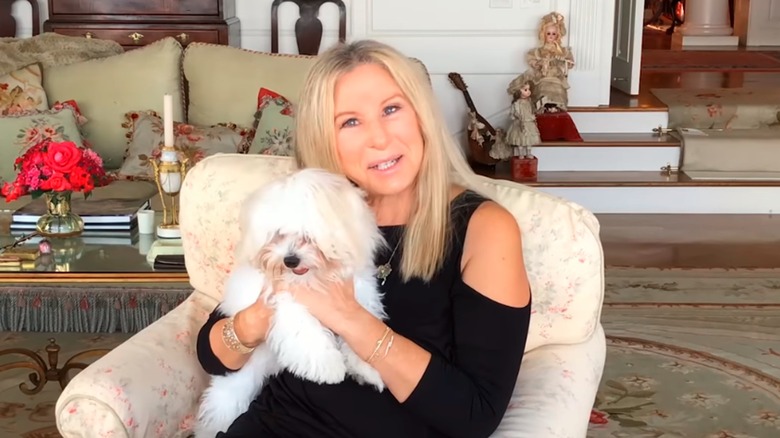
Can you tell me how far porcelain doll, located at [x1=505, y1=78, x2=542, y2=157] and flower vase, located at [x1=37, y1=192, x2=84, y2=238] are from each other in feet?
9.04

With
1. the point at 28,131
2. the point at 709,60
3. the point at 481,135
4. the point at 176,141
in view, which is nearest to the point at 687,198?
the point at 481,135

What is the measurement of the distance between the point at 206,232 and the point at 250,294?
0.39 meters

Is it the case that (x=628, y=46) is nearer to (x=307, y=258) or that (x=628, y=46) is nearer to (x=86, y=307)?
(x=86, y=307)

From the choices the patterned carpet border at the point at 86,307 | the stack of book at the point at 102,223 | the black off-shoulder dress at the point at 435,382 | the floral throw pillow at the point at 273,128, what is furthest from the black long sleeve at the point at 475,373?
the floral throw pillow at the point at 273,128

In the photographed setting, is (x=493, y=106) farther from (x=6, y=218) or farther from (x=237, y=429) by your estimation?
(x=237, y=429)

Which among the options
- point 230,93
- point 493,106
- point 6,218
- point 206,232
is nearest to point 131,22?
point 230,93

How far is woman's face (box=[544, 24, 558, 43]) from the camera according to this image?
5.12m

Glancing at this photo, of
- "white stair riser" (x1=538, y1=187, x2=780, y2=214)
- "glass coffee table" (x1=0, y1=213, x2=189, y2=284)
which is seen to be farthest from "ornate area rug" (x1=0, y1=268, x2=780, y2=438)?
"white stair riser" (x1=538, y1=187, x2=780, y2=214)

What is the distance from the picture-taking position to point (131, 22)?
16.4 feet

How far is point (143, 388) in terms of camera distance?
160 cm

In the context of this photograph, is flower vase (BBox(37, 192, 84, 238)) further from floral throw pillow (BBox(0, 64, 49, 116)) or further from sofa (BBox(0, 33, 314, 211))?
floral throw pillow (BBox(0, 64, 49, 116))

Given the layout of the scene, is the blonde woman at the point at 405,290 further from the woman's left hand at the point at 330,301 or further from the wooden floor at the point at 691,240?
the wooden floor at the point at 691,240

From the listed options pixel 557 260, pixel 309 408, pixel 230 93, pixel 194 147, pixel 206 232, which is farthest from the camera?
pixel 230 93

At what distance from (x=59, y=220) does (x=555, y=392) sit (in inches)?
64.0
